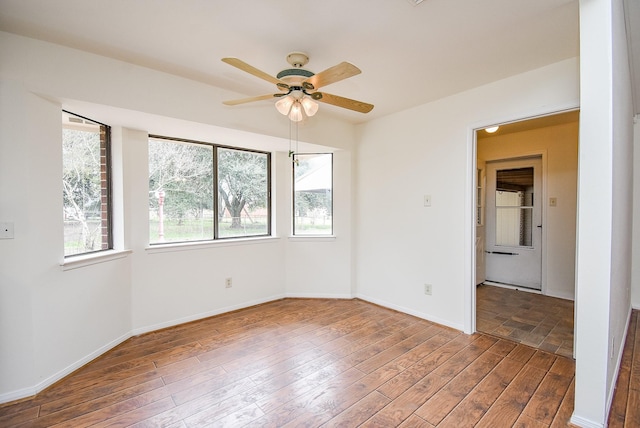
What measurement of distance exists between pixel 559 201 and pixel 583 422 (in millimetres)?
3389

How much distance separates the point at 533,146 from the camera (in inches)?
172

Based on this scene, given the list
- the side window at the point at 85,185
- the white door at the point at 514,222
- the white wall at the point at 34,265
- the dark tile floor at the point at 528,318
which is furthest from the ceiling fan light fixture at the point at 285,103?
the white door at the point at 514,222

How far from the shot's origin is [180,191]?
3.41 meters

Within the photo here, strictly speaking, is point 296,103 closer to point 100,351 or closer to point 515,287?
point 100,351

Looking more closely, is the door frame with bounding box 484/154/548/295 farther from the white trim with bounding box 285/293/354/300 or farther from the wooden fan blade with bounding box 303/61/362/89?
the wooden fan blade with bounding box 303/61/362/89

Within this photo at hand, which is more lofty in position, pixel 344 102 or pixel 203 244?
pixel 344 102

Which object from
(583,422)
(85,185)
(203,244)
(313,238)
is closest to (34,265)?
(85,185)

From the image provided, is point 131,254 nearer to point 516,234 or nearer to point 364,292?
point 364,292

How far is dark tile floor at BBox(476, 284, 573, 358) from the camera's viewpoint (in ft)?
9.30

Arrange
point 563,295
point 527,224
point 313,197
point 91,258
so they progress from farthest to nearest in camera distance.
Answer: point 527,224 → point 313,197 → point 563,295 → point 91,258

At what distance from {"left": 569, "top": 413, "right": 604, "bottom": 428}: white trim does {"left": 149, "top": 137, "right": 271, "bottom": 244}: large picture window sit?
11.4 feet

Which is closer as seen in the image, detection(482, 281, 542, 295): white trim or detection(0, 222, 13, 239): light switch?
detection(0, 222, 13, 239): light switch

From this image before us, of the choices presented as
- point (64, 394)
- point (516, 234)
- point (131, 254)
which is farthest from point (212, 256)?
point (516, 234)

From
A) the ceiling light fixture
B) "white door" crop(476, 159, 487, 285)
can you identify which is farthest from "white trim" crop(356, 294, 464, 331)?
the ceiling light fixture
